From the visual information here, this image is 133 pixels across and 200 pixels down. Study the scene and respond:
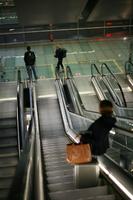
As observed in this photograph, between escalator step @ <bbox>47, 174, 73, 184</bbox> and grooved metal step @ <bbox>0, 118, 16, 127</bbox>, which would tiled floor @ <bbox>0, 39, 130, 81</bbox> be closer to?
grooved metal step @ <bbox>0, 118, 16, 127</bbox>

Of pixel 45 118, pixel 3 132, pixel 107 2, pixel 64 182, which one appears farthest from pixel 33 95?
pixel 64 182

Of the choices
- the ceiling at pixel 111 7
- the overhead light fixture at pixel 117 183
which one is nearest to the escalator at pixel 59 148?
the overhead light fixture at pixel 117 183

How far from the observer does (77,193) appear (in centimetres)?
473

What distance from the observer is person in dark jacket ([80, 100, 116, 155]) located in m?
4.82

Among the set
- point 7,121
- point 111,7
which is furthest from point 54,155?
point 111,7

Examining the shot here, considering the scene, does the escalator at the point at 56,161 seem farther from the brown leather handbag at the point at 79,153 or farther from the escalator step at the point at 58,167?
the brown leather handbag at the point at 79,153

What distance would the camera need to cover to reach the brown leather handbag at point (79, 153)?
4773mm

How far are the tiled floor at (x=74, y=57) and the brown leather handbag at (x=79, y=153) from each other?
37.5 ft

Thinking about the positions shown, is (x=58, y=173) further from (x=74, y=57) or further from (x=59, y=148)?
(x=74, y=57)

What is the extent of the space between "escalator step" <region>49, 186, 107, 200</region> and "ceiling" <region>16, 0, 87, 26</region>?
21.7 feet

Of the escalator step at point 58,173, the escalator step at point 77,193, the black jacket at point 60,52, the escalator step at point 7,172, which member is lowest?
the escalator step at point 7,172

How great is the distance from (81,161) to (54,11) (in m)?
8.54

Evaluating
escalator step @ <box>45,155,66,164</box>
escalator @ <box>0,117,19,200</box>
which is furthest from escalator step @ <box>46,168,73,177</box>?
escalator step @ <box>45,155,66,164</box>

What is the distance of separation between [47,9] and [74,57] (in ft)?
22.7
